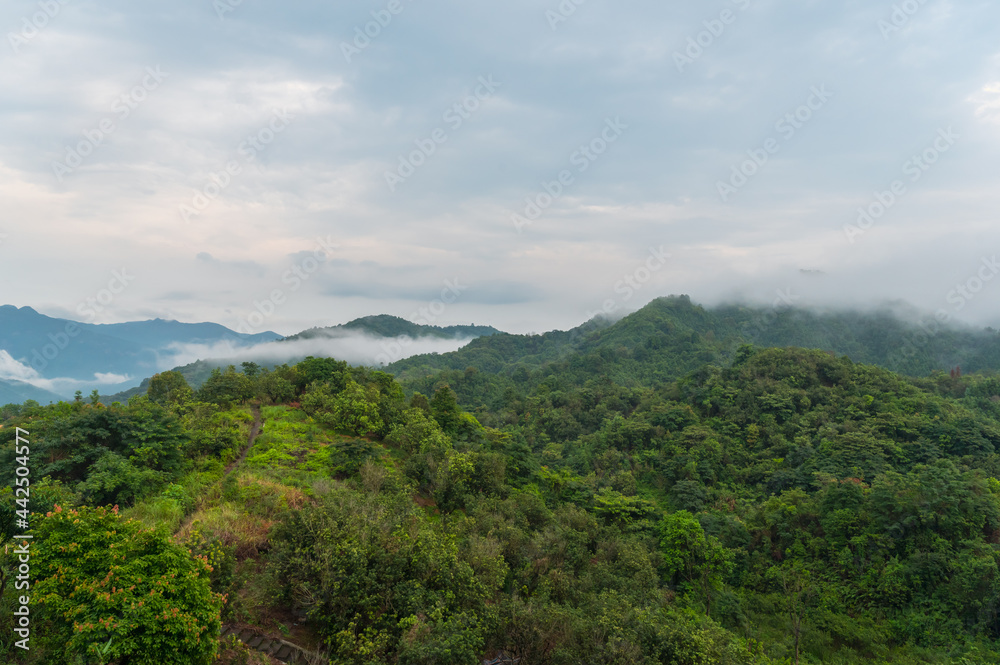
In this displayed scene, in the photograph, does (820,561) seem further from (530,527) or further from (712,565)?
(530,527)

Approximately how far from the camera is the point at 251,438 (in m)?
21.1

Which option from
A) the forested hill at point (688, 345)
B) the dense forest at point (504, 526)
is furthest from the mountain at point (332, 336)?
the dense forest at point (504, 526)

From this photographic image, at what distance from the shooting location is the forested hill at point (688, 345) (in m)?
73.9

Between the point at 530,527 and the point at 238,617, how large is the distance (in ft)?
36.7

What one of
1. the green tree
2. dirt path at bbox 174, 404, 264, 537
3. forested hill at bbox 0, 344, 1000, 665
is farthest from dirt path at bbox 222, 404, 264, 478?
the green tree

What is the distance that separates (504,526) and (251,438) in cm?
1295

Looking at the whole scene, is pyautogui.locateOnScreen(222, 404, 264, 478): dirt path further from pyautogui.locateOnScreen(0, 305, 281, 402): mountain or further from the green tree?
pyautogui.locateOnScreen(0, 305, 281, 402): mountain

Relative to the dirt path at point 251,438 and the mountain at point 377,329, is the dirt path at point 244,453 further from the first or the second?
the mountain at point 377,329

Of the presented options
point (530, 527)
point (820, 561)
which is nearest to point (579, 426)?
point (820, 561)

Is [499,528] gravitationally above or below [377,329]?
below

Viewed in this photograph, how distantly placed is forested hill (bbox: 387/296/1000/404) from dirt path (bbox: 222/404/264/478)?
1784 inches

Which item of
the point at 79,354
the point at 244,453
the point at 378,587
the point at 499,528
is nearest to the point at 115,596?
the point at 378,587

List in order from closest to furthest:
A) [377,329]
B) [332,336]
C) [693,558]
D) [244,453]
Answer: [244,453] → [693,558] → [332,336] → [377,329]

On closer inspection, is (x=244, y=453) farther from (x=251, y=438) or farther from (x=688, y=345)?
(x=688, y=345)
